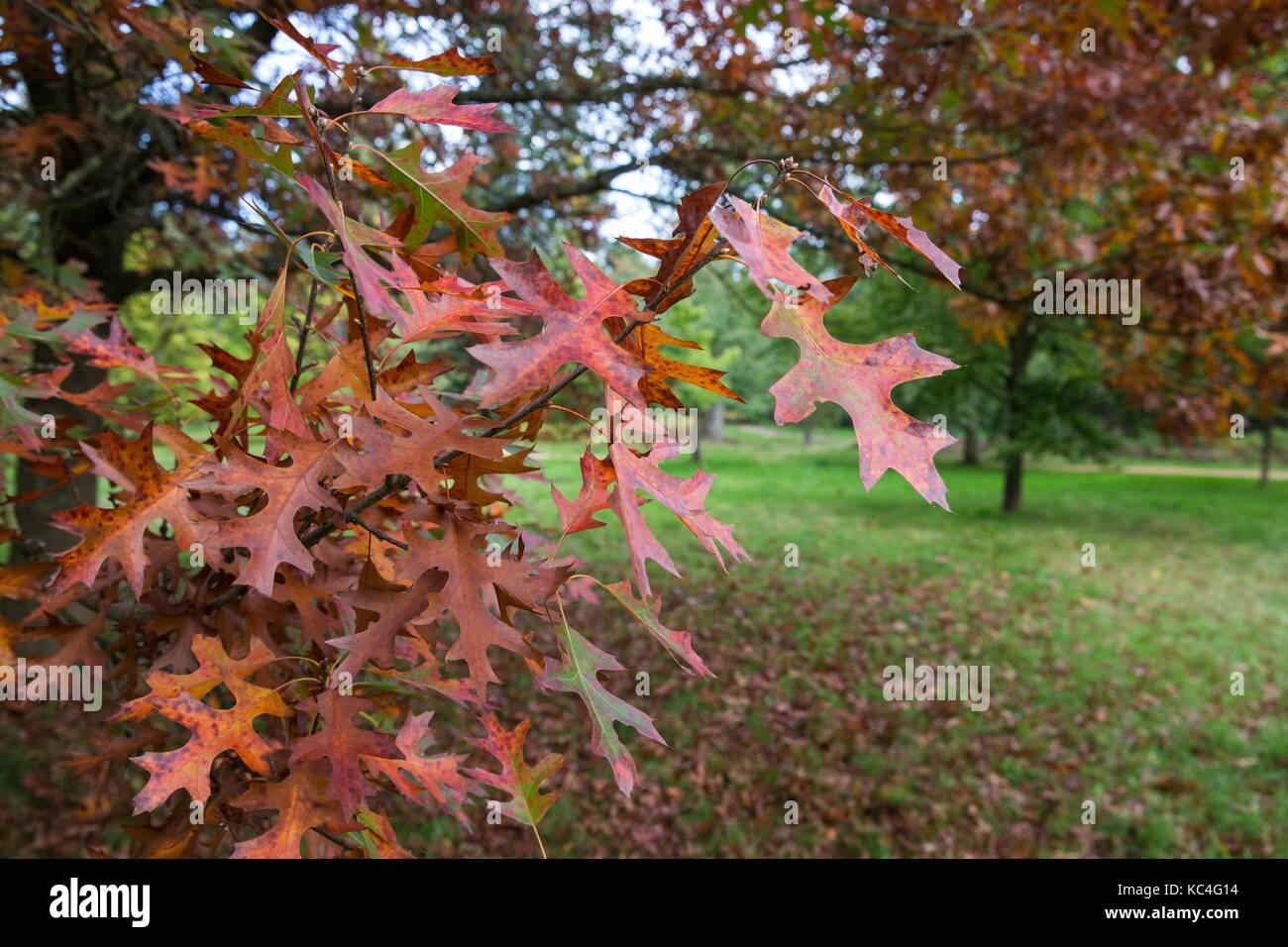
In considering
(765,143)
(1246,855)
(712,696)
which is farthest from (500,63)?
(1246,855)

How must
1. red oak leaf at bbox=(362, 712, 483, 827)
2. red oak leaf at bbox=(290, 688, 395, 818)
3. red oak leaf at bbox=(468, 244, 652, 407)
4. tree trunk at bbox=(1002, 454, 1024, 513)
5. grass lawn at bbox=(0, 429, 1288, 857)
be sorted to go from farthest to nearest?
tree trunk at bbox=(1002, 454, 1024, 513) → grass lawn at bbox=(0, 429, 1288, 857) → red oak leaf at bbox=(362, 712, 483, 827) → red oak leaf at bbox=(290, 688, 395, 818) → red oak leaf at bbox=(468, 244, 652, 407)

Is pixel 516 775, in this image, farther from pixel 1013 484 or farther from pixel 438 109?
pixel 1013 484

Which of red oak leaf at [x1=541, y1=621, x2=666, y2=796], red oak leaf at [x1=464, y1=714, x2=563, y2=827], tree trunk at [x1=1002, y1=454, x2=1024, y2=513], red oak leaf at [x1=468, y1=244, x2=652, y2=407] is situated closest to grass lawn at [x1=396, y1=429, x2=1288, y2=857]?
red oak leaf at [x1=464, y1=714, x2=563, y2=827]

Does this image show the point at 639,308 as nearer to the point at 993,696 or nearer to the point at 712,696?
the point at 712,696

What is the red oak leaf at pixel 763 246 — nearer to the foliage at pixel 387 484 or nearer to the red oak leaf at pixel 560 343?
the foliage at pixel 387 484

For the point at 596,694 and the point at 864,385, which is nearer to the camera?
the point at 864,385

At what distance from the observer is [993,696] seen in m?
5.93

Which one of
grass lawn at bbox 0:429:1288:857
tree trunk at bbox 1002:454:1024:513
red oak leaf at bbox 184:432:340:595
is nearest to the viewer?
red oak leaf at bbox 184:432:340:595

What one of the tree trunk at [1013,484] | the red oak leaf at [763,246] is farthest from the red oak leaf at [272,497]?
the tree trunk at [1013,484]

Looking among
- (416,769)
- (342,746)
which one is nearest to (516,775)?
(416,769)

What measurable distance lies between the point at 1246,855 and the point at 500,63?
21.0 feet

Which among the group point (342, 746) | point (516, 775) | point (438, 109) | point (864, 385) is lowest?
point (516, 775)

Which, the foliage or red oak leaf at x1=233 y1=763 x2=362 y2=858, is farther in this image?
red oak leaf at x1=233 y1=763 x2=362 y2=858

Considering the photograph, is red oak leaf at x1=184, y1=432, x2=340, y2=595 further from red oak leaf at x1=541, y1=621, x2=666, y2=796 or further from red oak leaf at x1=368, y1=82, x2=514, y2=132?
red oak leaf at x1=368, y1=82, x2=514, y2=132
